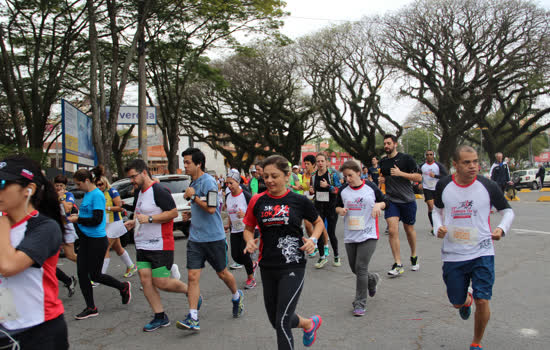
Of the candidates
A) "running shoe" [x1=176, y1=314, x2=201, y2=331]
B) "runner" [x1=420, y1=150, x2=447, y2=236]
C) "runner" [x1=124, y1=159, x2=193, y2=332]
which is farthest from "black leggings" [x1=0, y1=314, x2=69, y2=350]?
"runner" [x1=420, y1=150, x2=447, y2=236]

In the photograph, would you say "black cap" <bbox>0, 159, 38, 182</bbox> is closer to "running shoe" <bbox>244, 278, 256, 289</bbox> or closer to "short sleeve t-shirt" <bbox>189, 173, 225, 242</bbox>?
"short sleeve t-shirt" <bbox>189, 173, 225, 242</bbox>

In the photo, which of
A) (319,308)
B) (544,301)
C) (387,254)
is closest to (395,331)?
(319,308)

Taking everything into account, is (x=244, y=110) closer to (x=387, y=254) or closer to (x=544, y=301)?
(x=387, y=254)

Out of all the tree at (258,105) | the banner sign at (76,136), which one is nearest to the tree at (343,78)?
the tree at (258,105)

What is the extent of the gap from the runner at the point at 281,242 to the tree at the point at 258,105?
95.0ft

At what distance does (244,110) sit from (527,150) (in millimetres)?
53377

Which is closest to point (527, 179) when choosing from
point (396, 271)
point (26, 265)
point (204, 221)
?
point (396, 271)

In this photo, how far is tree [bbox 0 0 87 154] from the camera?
56.3 ft

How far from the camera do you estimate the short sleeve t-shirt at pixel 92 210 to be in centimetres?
515

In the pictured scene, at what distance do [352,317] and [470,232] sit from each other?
1686mm

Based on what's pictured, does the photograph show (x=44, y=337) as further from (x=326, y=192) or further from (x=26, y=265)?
(x=326, y=192)

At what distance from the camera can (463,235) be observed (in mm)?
3617

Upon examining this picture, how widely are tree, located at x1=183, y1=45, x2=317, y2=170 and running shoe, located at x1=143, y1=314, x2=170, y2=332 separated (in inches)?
1115

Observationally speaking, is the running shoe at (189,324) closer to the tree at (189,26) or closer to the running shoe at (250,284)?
the running shoe at (250,284)
